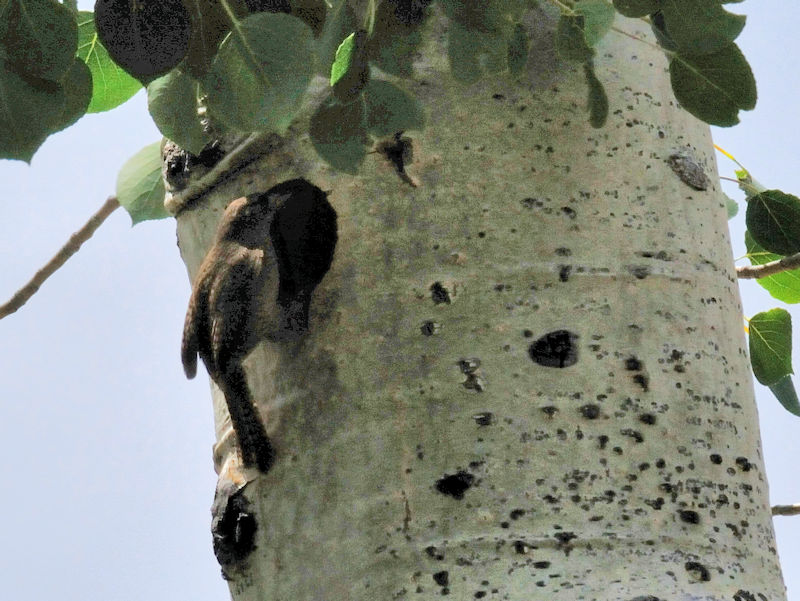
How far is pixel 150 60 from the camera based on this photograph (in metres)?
0.66

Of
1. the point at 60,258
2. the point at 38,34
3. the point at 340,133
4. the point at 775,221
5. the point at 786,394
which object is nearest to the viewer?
the point at 38,34

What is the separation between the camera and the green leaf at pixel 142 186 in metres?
1.10

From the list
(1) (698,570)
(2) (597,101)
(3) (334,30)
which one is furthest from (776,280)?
(3) (334,30)

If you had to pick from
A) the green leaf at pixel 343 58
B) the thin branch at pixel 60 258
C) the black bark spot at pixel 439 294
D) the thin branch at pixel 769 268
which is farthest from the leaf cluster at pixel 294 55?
the thin branch at pixel 60 258

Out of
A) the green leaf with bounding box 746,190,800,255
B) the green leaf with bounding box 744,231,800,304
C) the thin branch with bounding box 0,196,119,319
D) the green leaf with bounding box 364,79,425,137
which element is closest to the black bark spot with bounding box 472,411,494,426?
the green leaf with bounding box 364,79,425,137

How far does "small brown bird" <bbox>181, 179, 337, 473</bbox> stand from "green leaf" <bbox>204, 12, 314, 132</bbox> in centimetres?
12

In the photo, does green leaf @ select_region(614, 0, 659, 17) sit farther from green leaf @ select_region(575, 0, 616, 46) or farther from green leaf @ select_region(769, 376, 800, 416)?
green leaf @ select_region(769, 376, 800, 416)

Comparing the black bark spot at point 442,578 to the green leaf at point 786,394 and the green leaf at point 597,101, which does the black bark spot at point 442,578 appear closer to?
the green leaf at point 597,101

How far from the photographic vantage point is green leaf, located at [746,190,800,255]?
908mm

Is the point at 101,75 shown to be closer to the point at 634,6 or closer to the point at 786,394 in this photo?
the point at 634,6

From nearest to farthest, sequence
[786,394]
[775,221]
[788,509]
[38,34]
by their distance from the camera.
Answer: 1. [38,34]
2. [775,221]
3. [786,394]
4. [788,509]

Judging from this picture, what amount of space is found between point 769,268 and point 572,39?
37 centimetres

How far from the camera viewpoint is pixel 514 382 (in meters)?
0.74

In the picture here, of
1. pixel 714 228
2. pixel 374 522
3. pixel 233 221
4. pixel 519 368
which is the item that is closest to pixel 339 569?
pixel 374 522
